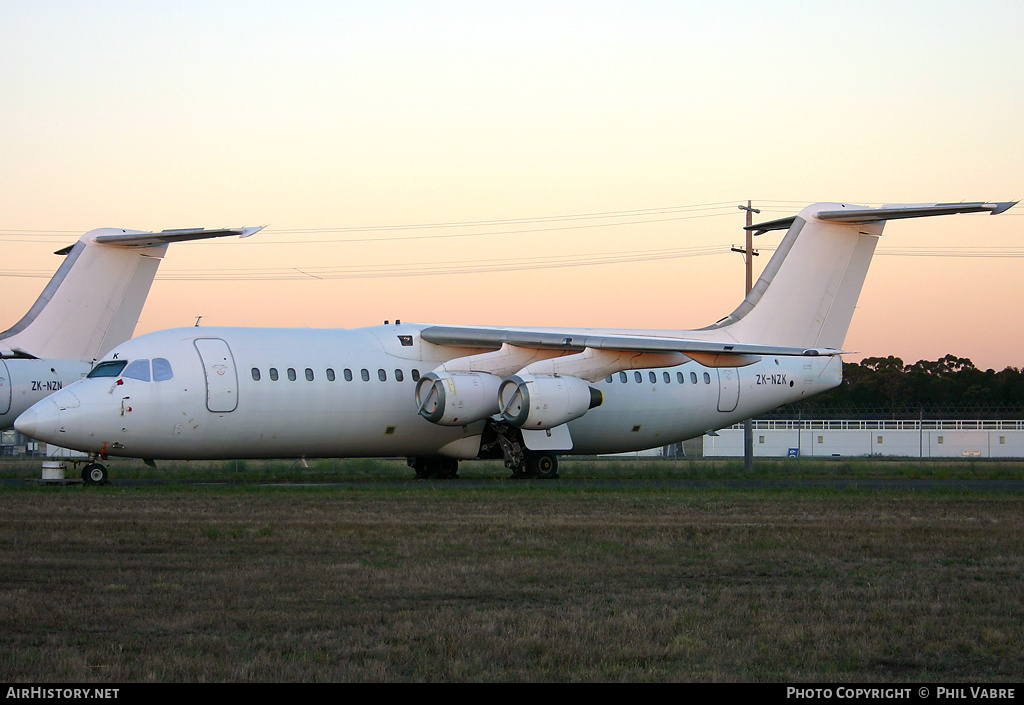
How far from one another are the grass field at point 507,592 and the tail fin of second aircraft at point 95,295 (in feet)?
34.6

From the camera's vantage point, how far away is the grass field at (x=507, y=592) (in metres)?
7.66

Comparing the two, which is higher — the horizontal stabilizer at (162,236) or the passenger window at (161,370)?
the horizontal stabilizer at (162,236)

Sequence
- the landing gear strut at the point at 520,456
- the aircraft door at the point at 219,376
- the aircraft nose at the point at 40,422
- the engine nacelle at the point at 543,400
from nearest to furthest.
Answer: the aircraft nose at the point at 40,422 < the aircraft door at the point at 219,376 < the engine nacelle at the point at 543,400 < the landing gear strut at the point at 520,456

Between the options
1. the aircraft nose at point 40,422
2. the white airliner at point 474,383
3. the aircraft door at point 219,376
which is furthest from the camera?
the aircraft door at point 219,376

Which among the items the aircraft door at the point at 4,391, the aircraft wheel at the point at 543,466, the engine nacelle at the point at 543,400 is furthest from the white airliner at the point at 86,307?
the aircraft wheel at the point at 543,466

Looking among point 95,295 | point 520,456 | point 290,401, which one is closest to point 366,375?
point 290,401

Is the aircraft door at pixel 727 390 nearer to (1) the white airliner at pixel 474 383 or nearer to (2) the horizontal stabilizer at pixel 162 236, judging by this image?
(1) the white airliner at pixel 474 383

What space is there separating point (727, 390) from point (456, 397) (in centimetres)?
861

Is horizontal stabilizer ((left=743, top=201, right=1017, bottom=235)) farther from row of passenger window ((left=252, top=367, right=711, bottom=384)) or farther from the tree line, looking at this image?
the tree line

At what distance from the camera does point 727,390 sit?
103ft

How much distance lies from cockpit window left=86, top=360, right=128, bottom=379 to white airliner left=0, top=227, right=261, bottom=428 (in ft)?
14.7

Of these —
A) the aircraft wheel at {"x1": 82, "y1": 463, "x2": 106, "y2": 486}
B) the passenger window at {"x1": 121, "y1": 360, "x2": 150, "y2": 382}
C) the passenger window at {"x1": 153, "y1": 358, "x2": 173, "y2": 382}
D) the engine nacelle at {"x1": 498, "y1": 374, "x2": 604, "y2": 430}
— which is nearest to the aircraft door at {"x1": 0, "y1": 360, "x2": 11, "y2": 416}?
the aircraft wheel at {"x1": 82, "y1": 463, "x2": 106, "y2": 486}

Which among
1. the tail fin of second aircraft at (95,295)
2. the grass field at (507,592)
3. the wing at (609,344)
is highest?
the tail fin of second aircraft at (95,295)
